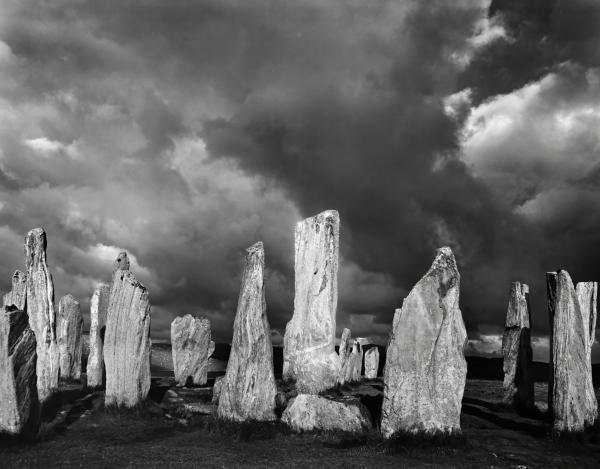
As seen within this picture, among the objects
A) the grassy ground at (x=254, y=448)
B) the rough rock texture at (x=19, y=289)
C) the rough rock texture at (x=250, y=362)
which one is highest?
the rough rock texture at (x=19, y=289)

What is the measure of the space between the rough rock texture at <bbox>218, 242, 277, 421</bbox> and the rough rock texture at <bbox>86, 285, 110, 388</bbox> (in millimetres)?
11273

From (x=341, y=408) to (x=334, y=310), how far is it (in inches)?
399

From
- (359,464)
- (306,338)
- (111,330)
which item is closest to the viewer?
(359,464)

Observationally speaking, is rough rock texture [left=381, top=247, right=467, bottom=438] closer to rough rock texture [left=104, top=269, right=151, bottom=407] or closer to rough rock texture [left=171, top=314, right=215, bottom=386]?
rough rock texture [left=104, top=269, right=151, bottom=407]

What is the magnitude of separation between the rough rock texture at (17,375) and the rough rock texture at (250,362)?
474 centimetres

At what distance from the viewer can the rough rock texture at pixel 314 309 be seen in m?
23.3

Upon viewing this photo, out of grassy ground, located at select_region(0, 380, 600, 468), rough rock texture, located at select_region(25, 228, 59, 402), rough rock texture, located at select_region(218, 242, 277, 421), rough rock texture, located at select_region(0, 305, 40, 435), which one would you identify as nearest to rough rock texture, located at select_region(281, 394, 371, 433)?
grassy ground, located at select_region(0, 380, 600, 468)

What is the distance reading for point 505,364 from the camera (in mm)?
21359

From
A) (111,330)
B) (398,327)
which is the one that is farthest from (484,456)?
(111,330)

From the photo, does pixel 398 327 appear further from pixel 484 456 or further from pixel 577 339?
pixel 577 339

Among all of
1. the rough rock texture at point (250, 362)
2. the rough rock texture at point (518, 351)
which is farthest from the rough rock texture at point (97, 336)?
the rough rock texture at point (518, 351)

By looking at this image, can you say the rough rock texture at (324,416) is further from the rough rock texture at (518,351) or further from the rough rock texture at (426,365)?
the rough rock texture at (518,351)

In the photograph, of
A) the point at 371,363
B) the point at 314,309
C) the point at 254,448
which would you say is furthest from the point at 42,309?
the point at 371,363

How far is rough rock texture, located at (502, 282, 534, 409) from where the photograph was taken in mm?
20594
